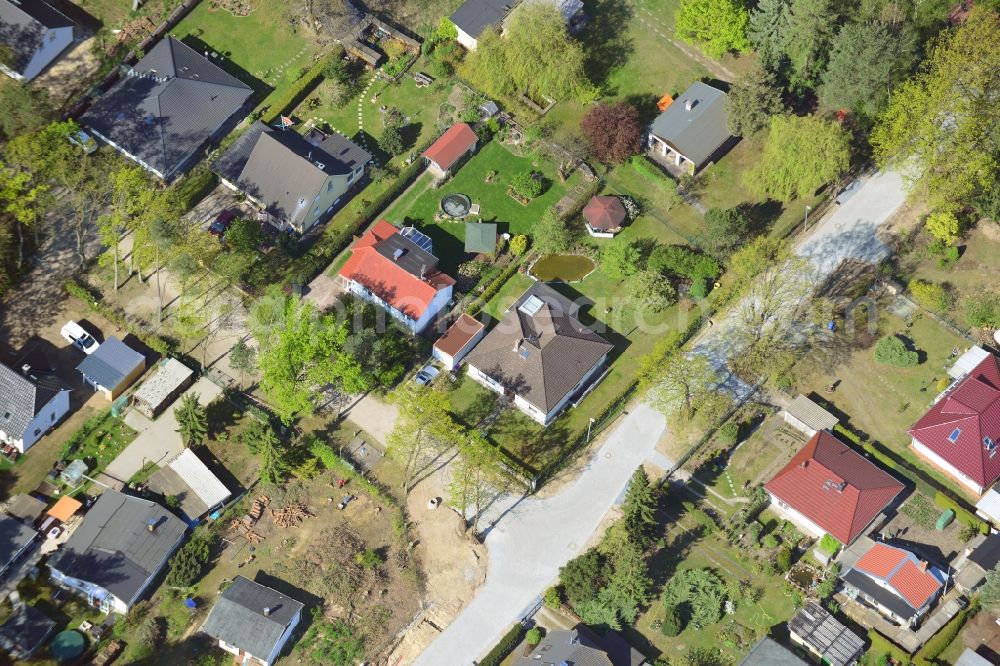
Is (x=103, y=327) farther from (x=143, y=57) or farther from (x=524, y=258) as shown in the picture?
(x=524, y=258)

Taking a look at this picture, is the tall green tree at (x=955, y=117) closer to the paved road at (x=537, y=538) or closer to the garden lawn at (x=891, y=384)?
the garden lawn at (x=891, y=384)

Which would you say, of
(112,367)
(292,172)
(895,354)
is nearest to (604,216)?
(895,354)

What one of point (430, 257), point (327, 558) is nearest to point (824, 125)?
point (430, 257)

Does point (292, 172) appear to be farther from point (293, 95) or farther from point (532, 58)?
point (532, 58)

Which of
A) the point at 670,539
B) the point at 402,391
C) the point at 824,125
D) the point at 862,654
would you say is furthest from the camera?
the point at 824,125

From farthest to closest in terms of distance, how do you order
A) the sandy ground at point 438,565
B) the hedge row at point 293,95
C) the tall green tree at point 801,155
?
the hedge row at point 293,95 < the tall green tree at point 801,155 < the sandy ground at point 438,565

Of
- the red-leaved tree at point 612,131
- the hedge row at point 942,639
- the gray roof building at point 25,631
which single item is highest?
the red-leaved tree at point 612,131

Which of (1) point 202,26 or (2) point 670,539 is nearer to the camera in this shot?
(2) point 670,539

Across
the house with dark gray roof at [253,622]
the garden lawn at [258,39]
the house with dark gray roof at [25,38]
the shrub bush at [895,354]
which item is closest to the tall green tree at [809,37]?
the shrub bush at [895,354]
